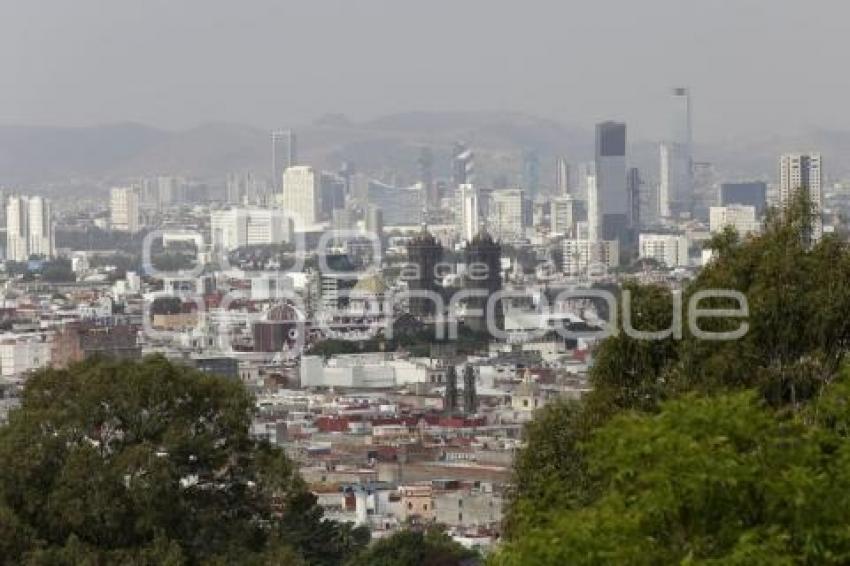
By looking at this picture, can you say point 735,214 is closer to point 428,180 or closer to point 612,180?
point 612,180

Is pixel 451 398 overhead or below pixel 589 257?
below

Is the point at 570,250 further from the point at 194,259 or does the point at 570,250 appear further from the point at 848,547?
the point at 848,547

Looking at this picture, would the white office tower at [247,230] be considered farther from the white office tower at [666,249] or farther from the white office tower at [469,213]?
the white office tower at [666,249]

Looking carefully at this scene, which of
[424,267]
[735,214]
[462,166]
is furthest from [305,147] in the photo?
[424,267]

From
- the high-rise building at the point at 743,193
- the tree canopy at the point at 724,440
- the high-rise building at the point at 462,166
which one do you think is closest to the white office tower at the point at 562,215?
the high-rise building at the point at 743,193

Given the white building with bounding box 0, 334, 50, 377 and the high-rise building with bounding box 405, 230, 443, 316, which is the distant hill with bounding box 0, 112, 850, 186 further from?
the white building with bounding box 0, 334, 50, 377

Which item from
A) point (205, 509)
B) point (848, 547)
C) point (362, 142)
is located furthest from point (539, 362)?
point (362, 142)

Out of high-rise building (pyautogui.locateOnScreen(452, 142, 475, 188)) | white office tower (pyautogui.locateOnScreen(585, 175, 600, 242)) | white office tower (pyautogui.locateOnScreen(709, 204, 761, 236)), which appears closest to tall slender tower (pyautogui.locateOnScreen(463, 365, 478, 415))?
white office tower (pyautogui.locateOnScreen(709, 204, 761, 236))
